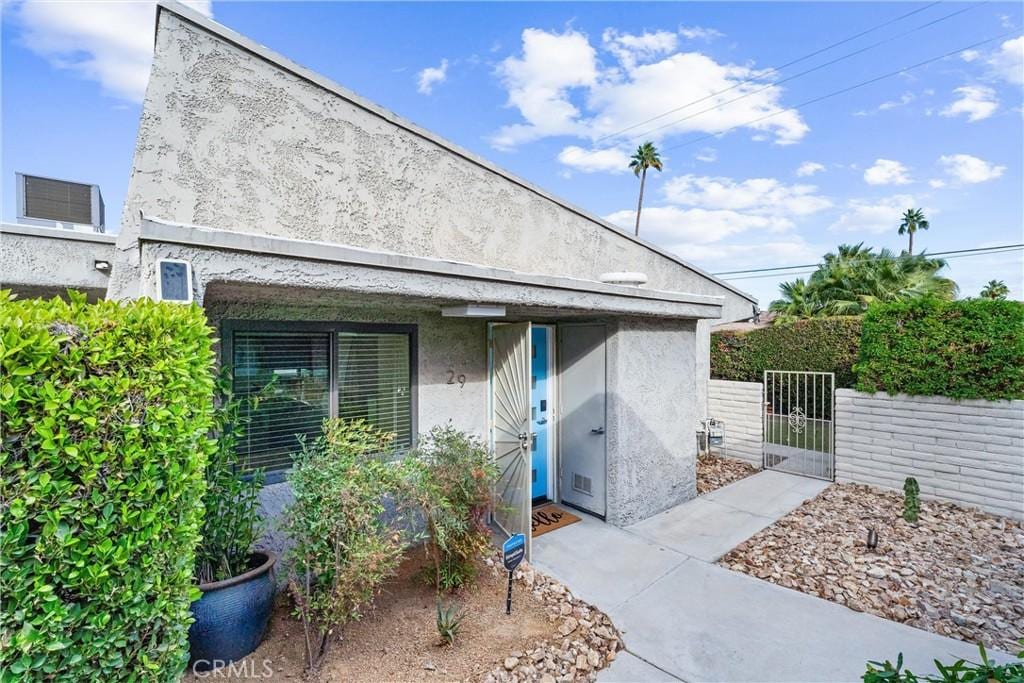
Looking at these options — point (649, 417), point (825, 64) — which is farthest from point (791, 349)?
point (649, 417)

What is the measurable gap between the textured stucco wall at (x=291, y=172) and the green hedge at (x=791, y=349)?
1167 centimetres

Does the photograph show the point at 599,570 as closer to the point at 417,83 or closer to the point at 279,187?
the point at 279,187

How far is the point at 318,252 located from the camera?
4035 millimetres

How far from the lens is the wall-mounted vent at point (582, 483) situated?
824 centimetres

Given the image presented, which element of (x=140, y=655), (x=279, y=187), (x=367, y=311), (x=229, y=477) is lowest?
(x=140, y=655)

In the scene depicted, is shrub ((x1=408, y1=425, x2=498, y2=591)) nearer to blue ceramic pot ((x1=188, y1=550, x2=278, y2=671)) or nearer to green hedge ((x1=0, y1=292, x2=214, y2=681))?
blue ceramic pot ((x1=188, y1=550, x2=278, y2=671))

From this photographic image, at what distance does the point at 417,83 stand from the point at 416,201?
16.7 ft

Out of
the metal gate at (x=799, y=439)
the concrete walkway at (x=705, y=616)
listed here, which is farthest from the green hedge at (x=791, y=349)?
the concrete walkway at (x=705, y=616)

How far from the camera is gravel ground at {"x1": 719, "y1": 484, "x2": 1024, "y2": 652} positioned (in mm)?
5312

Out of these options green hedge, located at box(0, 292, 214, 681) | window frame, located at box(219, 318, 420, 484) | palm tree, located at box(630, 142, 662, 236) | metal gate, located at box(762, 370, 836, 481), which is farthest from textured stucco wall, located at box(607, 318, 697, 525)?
palm tree, located at box(630, 142, 662, 236)

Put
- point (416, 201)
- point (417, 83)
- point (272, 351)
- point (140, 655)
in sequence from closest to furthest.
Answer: point (140, 655) → point (272, 351) → point (416, 201) → point (417, 83)

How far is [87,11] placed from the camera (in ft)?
18.9

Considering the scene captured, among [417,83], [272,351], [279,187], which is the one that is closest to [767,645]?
[272,351]

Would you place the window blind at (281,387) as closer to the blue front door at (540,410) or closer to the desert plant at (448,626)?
the desert plant at (448,626)
